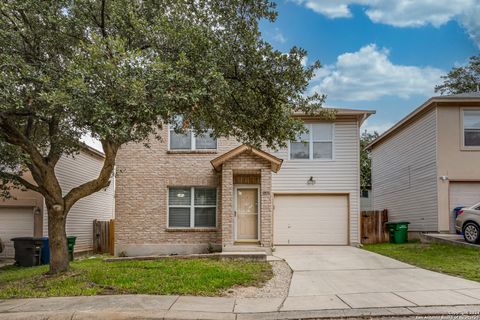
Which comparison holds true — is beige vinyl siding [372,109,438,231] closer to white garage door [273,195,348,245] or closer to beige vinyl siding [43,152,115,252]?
white garage door [273,195,348,245]

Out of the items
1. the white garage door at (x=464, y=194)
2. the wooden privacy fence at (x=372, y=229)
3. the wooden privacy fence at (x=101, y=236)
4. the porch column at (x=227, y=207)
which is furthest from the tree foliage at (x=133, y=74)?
the wooden privacy fence at (x=372, y=229)

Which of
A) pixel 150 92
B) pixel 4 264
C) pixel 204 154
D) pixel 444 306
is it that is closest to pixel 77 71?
pixel 150 92

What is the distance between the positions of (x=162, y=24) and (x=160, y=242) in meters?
9.53

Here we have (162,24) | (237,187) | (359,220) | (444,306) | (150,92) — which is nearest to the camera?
(444,306)

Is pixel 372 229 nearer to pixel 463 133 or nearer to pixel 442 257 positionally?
pixel 463 133

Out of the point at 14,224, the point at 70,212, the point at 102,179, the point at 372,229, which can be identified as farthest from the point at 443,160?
the point at 14,224

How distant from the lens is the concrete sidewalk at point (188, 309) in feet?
21.5

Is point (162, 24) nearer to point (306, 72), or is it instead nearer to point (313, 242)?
point (306, 72)

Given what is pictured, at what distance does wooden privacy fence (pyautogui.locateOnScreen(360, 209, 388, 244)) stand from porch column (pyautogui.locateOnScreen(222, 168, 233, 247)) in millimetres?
7081

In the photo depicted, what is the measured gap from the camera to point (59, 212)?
1037 centimetres

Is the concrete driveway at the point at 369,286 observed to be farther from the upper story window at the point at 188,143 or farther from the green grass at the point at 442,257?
the upper story window at the point at 188,143

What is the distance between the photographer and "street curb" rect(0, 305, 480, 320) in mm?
6492

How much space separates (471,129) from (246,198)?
9322 mm

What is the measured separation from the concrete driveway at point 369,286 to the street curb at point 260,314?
301 millimetres
